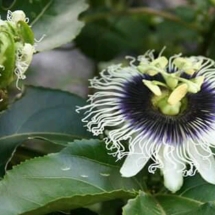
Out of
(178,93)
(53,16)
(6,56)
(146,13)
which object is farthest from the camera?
(146,13)

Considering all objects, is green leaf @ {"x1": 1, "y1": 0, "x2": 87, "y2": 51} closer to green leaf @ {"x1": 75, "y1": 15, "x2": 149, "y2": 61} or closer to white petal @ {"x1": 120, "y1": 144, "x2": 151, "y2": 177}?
white petal @ {"x1": 120, "y1": 144, "x2": 151, "y2": 177}

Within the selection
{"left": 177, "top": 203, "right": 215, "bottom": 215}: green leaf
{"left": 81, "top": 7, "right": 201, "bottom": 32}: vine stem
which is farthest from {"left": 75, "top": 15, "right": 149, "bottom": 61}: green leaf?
{"left": 177, "top": 203, "right": 215, "bottom": 215}: green leaf

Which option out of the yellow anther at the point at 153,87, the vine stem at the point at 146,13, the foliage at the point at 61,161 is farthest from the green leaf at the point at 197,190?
the vine stem at the point at 146,13

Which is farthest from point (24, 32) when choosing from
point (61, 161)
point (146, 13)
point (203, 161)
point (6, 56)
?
point (146, 13)

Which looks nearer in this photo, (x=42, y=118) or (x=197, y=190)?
(x=197, y=190)

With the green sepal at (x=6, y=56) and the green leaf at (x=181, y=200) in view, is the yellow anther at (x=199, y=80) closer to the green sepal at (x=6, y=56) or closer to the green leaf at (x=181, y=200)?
the green leaf at (x=181, y=200)

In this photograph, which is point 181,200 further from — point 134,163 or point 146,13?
point 146,13

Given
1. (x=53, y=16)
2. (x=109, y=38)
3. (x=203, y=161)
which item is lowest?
(x=109, y=38)
